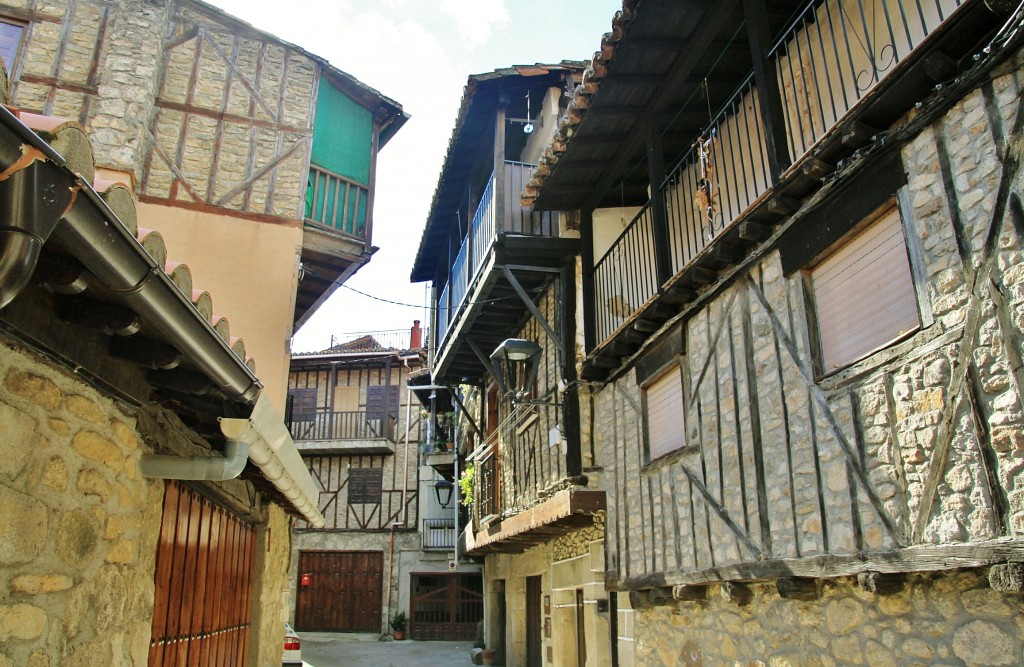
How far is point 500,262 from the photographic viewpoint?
10.2 meters

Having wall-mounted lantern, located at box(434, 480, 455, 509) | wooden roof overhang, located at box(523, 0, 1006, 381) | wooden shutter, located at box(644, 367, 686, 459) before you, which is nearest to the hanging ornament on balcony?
wooden roof overhang, located at box(523, 0, 1006, 381)

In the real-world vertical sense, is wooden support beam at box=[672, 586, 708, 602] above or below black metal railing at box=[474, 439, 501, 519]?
below

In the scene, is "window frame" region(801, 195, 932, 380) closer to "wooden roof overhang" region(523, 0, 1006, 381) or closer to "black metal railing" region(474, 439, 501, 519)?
"wooden roof overhang" region(523, 0, 1006, 381)

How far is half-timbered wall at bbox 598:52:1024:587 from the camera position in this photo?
11.6 ft

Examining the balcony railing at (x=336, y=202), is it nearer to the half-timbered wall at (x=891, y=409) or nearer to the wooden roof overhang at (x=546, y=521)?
the wooden roof overhang at (x=546, y=521)

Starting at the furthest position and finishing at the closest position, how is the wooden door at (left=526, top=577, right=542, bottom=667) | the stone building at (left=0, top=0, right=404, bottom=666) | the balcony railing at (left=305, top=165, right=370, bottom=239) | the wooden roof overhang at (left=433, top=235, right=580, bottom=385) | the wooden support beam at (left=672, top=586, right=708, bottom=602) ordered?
the wooden door at (left=526, top=577, right=542, bottom=667) → the balcony railing at (left=305, top=165, right=370, bottom=239) → the wooden roof overhang at (left=433, top=235, right=580, bottom=385) → the wooden support beam at (left=672, top=586, right=708, bottom=602) → the stone building at (left=0, top=0, right=404, bottom=666)

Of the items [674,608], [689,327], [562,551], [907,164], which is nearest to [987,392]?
[907,164]

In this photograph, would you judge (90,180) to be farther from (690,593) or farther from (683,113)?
(683,113)

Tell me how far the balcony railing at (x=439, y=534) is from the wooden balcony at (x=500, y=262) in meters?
10.9

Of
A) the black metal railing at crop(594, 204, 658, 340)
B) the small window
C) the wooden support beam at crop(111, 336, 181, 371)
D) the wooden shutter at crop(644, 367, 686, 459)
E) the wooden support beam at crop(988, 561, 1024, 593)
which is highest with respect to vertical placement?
the small window

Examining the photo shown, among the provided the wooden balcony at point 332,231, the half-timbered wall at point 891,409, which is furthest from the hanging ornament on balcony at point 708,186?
the wooden balcony at point 332,231

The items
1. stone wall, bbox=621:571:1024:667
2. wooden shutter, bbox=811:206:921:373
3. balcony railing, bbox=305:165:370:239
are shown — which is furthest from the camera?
balcony railing, bbox=305:165:370:239

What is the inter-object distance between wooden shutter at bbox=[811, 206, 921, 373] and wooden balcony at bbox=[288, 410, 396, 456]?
67.6 feet

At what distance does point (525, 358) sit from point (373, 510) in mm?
16155
